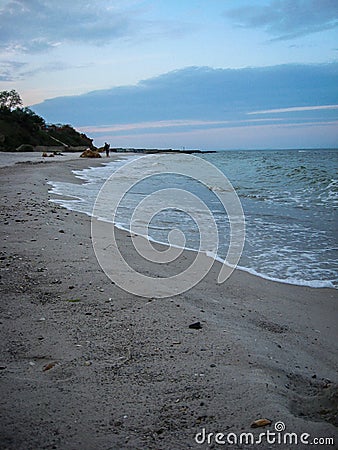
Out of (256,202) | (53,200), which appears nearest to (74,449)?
(53,200)

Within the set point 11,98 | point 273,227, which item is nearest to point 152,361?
point 273,227

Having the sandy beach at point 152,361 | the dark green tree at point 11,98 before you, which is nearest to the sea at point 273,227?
the sandy beach at point 152,361

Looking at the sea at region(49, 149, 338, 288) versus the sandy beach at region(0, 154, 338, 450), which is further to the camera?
the sea at region(49, 149, 338, 288)

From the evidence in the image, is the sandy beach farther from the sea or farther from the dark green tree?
the dark green tree

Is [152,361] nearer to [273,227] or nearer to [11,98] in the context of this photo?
[273,227]

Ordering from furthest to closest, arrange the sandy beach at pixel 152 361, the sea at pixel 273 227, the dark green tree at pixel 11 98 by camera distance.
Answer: the dark green tree at pixel 11 98, the sea at pixel 273 227, the sandy beach at pixel 152 361

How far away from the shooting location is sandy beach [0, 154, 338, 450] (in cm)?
158

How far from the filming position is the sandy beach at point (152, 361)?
158cm

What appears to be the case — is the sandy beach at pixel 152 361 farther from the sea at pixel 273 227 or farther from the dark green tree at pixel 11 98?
the dark green tree at pixel 11 98

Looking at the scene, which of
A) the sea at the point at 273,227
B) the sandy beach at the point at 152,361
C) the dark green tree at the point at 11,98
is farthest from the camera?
the dark green tree at the point at 11,98

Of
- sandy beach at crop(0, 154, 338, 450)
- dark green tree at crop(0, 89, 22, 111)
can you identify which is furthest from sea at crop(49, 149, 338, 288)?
dark green tree at crop(0, 89, 22, 111)

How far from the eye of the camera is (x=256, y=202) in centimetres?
1028

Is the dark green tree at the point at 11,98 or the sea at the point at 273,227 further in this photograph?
the dark green tree at the point at 11,98

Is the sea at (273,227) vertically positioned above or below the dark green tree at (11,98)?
below
